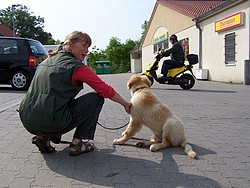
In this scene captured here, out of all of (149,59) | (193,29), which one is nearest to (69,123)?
(193,29)

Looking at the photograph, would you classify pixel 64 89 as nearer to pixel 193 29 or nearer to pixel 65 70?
pixel 65 70

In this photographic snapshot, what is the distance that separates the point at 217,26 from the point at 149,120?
44.2ft

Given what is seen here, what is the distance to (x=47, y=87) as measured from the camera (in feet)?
10.2

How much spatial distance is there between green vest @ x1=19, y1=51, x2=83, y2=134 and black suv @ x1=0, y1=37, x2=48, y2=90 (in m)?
7.64

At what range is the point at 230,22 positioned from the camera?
1405 centimetres

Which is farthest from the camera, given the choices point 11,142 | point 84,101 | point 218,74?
point 218,74

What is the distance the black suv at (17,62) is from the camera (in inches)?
411

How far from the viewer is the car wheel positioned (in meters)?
10.5

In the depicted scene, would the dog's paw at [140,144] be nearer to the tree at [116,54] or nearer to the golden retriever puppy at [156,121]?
the golden retriever puppy at [156,121]

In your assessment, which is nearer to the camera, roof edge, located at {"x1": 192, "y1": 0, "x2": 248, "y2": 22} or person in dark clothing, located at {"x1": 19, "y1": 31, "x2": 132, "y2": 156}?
person in dark clothing, located at {"x1": 19, "y1": 31, "x2": 132, "y2": 156}

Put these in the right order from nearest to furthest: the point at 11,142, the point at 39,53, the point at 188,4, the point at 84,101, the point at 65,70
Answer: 1. the point at 65,70
2. the point at 84,101
3. the point at 11,142
4. the point at 39,53
5. the point at 188,4

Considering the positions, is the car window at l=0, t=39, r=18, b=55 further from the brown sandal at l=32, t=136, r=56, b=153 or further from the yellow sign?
the yellow sign

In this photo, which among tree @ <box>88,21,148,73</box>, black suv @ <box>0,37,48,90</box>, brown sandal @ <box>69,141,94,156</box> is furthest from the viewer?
tree @ <box>88,21,148,73</box>

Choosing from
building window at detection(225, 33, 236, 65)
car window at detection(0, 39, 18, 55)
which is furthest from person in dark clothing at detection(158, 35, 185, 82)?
car window at detection(0, 39, 18, 55)
